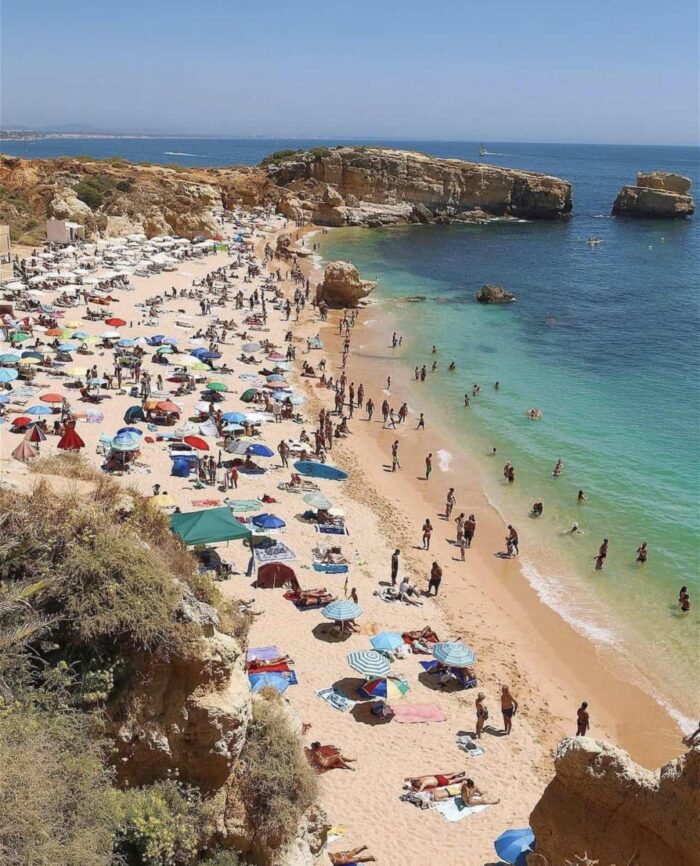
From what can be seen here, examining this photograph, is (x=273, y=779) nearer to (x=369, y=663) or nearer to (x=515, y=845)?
(x=515, y=845)

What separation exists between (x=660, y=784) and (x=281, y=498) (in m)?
14.0

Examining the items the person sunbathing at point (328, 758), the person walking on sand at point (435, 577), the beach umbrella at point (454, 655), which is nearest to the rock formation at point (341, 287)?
the person walking on sand at point (435, 577)

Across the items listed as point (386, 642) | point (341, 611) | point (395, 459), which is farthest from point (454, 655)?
point (395, 459)

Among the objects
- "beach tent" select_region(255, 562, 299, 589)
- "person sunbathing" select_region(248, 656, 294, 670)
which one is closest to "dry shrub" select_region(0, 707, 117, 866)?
"person sunbathing" select_region(248, 656, 294, 670)

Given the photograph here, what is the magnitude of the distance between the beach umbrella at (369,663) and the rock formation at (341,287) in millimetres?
34664

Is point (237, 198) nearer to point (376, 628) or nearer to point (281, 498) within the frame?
point (281, 498)

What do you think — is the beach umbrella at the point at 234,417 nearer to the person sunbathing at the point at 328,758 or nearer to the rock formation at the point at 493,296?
the person sunbathing at the point at 328,758

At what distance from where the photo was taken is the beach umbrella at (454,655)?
42.9ft

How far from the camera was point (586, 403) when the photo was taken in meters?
31.1

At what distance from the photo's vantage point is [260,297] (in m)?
45.2

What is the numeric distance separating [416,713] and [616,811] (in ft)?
18.2

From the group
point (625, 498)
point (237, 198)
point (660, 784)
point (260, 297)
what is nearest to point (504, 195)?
point (237, 198)

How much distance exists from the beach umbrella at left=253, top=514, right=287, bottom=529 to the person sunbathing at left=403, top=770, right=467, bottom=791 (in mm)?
7617

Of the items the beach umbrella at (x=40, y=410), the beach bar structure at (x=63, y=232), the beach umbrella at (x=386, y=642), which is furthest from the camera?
the beach bar structure at (x=63, y=232)
